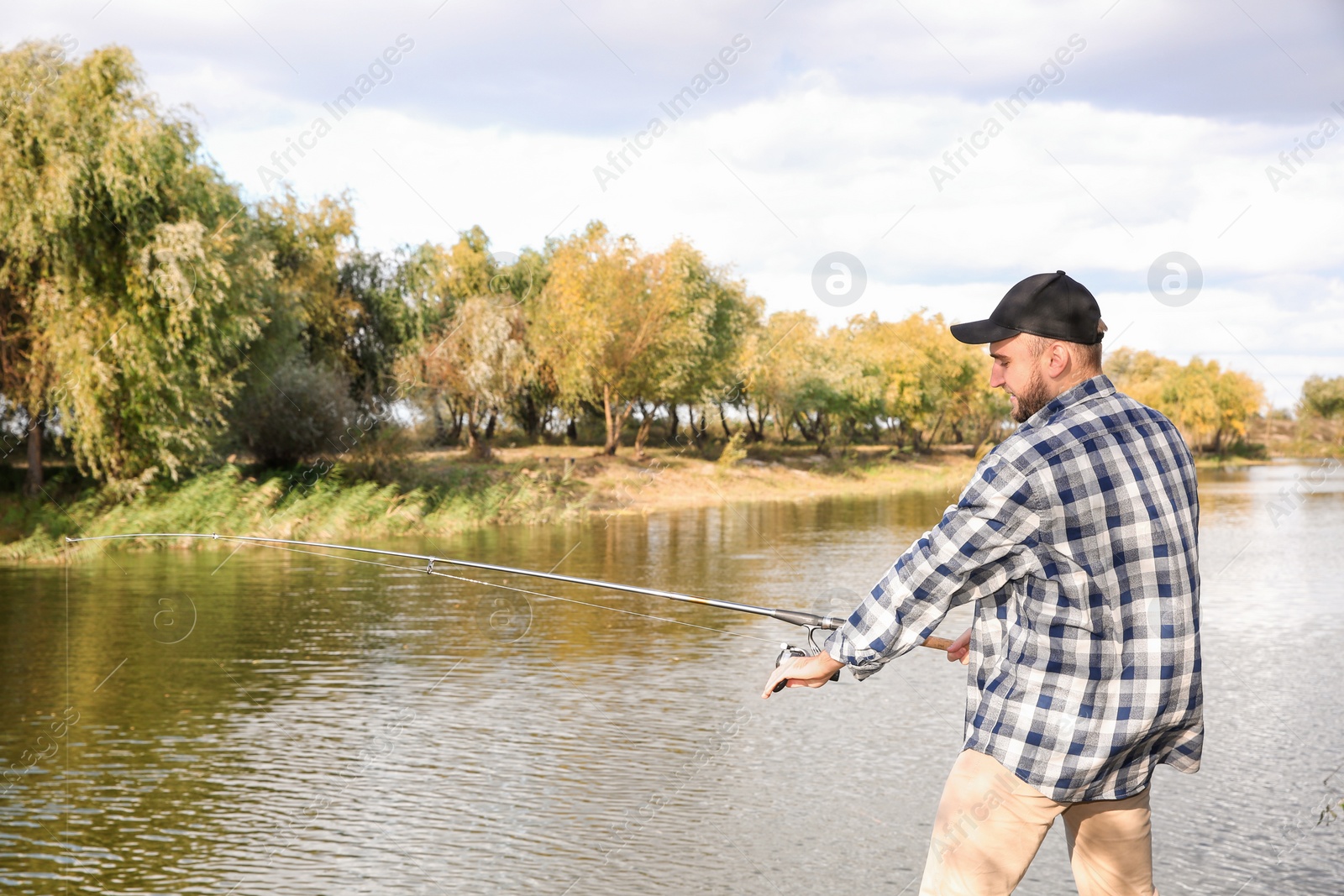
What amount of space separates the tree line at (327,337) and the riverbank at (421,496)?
81cm

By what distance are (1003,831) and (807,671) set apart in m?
0.59

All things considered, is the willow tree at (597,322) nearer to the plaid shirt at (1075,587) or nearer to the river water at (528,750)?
the river water at (528,750)

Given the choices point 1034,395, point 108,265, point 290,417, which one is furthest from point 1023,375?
point 290,417

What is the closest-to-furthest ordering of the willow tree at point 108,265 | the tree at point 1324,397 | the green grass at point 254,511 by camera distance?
1. the willow tree at point 108,265
2. the green grass at point 254,511
3. the tree at point 1324,397

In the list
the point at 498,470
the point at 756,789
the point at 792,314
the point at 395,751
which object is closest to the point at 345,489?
the point at 498,470

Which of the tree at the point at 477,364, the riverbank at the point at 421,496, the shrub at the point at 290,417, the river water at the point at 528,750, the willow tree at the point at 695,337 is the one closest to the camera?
the river water at the point at 528,750

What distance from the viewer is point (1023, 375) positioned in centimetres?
301

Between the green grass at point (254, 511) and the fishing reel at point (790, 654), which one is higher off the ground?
the fishing reel at point (790, 654)

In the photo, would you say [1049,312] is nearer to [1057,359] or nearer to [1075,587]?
[1057,359]

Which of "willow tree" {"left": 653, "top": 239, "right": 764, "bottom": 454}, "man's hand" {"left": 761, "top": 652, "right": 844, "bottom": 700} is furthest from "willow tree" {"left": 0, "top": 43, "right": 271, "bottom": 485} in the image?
"man's hand" {"left": 761, "top": 652, "right": 844, "bottom": 700}

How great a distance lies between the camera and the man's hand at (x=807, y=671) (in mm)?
3016

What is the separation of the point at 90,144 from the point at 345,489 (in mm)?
8087

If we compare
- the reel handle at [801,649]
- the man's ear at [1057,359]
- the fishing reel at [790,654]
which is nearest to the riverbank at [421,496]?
the fishing reel at [790,654]

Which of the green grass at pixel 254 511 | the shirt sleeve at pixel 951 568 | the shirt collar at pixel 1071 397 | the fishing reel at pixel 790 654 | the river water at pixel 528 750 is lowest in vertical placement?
the river water at pixel 528 750
